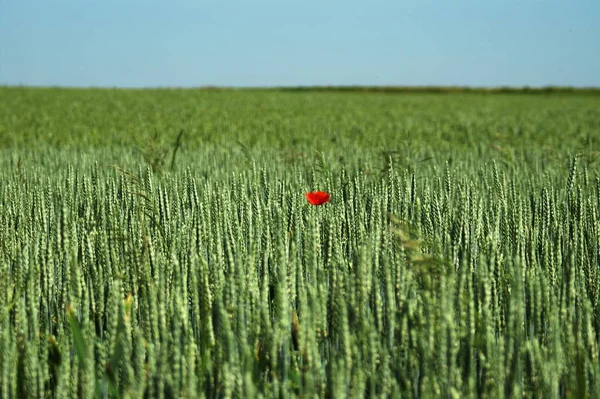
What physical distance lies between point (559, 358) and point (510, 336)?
10cm

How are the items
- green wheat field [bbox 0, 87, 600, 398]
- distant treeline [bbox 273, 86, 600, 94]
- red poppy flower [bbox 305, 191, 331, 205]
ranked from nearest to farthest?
green wheat field [bbox 0, 87, 600, 398] → red poppy flower [bbox 305, 191, 331, 205] → distant treeline [bbox 273, 86, 600, 94]

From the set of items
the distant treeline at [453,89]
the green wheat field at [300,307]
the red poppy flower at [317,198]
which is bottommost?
the green wheat field at [300,307]

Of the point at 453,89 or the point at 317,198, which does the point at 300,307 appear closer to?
the point at 317,198

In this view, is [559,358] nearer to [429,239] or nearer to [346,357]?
[346,357]

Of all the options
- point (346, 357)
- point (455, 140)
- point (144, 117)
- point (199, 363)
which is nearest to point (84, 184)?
point (199, 363)

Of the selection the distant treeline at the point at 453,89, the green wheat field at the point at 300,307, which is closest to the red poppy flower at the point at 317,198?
the green wheat field at the point at 300,307

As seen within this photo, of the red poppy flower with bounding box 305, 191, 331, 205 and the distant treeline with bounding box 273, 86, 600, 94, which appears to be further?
the distant treeline with bounding box 273, 86, 600, 94

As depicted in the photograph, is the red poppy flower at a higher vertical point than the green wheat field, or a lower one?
higher

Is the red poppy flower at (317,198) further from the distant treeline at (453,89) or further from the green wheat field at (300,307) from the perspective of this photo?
the distant treeline at (453,89)

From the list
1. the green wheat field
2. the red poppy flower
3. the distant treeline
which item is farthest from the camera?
the distant treeline

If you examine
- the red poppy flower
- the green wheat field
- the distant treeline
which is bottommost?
the green wheat field

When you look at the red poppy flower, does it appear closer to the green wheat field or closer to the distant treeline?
the green wheat field

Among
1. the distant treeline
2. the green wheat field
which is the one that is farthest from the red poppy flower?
the distant treeline

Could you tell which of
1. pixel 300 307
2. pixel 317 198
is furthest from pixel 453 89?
pixel 300 307
